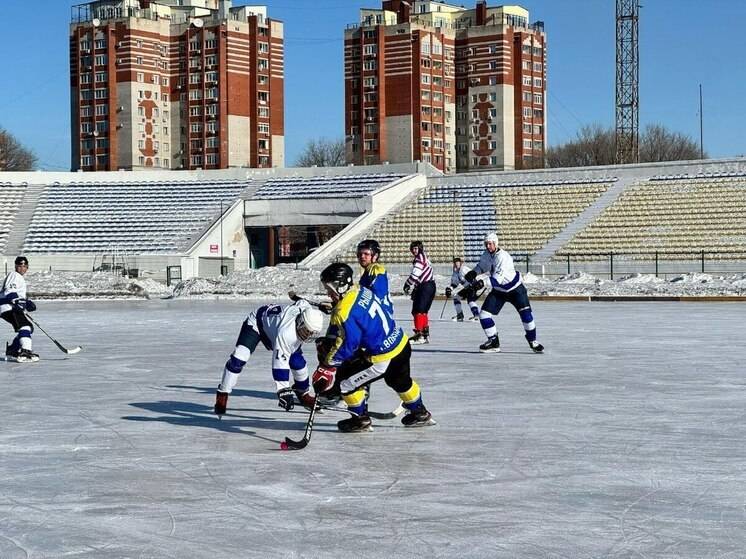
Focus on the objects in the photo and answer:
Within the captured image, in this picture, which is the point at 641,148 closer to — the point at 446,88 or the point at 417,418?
the point at 446,88

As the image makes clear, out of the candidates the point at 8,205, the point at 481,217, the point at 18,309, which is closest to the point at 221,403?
the point at 18,309

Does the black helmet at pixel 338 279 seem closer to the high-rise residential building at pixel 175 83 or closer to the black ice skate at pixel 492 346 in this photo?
the black ice skate at pixel 492 346

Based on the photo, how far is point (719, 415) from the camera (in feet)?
31.2

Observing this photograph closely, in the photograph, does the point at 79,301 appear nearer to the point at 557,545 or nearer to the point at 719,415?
the point at 719,415

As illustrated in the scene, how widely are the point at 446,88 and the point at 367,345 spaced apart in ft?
331

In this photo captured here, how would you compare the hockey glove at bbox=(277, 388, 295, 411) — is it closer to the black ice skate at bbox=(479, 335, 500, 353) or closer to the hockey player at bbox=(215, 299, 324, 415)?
the hockey player at bbox=(215, 299, 324, 415)

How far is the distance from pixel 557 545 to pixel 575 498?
109 centimetres

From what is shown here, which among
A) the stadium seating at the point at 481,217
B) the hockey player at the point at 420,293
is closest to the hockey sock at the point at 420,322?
the hockey player at the point at 420,293

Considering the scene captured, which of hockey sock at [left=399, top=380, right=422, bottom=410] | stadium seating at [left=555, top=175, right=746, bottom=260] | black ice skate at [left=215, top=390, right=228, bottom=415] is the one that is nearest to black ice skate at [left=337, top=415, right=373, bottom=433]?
hockey sock at [left=399, top=380, right=422, bottom=410]

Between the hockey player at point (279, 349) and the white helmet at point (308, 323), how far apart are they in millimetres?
75

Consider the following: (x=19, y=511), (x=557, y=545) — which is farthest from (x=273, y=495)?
(x=557, y=545)

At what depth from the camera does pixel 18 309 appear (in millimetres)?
14562

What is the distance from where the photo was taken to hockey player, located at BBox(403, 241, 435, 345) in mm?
17859

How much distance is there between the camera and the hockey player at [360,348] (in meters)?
8.20
